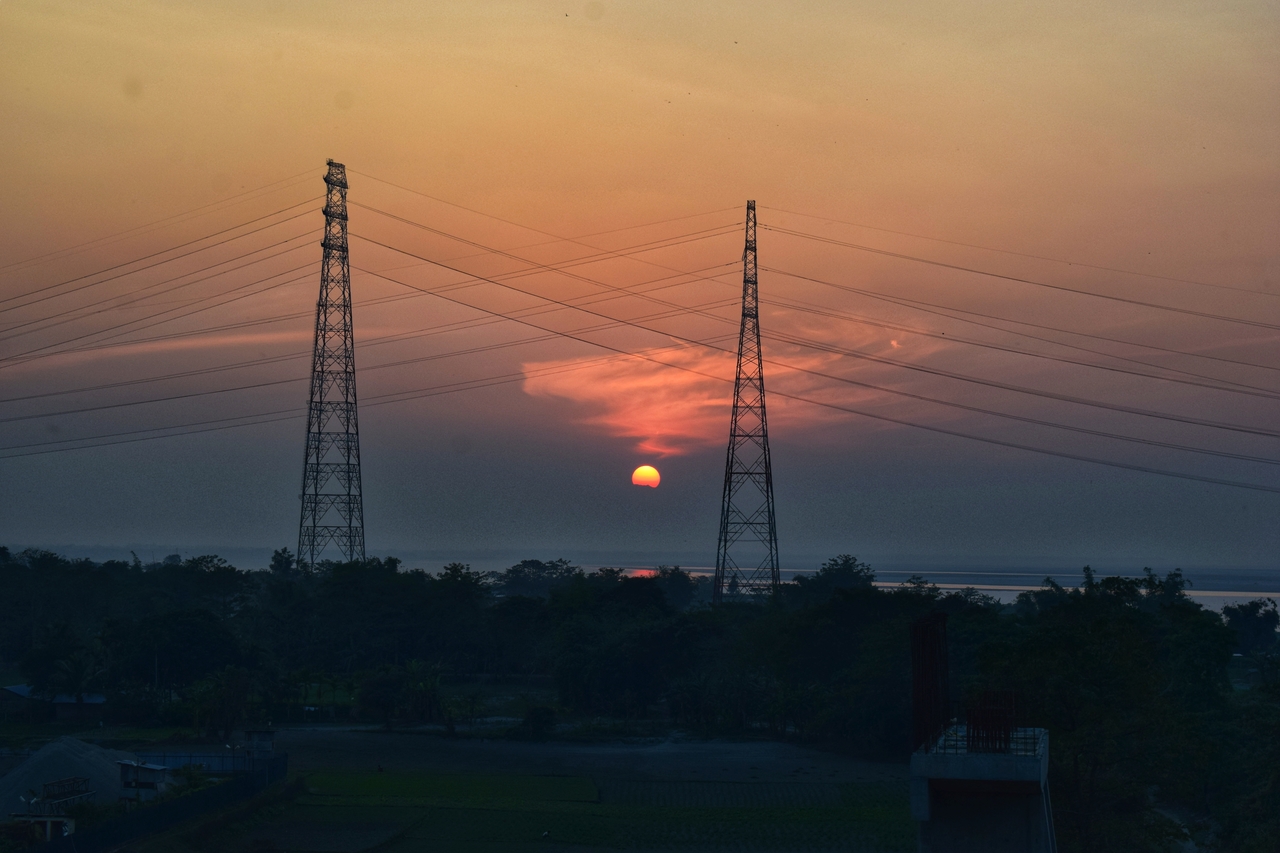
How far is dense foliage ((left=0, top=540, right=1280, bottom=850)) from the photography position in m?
35.2

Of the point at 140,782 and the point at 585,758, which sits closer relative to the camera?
the point at 140,782

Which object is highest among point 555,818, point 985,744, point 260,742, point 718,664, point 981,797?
point 985,744

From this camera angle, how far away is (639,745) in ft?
234

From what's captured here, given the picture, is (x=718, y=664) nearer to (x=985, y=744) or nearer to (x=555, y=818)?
(x=555, y=818)

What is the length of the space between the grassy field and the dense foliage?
A: 30.2 feet

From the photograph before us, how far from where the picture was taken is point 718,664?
3228 inches

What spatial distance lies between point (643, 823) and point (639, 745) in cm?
2102

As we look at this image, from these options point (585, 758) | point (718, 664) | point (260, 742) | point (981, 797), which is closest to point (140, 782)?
point (260, 742)

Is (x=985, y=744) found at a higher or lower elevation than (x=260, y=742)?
higher

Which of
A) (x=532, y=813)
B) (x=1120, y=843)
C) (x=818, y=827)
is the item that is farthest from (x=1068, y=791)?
(x=532, y=813)

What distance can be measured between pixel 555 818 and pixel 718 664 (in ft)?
105

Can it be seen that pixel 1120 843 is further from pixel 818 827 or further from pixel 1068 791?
pixel 818 827

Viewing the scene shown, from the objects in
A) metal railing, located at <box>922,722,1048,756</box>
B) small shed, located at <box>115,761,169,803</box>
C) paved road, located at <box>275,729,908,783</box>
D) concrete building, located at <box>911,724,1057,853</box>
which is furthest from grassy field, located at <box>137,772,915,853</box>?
concrete building, located at <box>911,724,1057,853</box>

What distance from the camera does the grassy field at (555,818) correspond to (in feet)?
153
